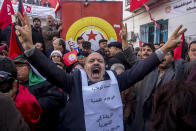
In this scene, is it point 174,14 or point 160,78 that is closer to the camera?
point 160,78

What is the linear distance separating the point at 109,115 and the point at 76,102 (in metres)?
0.36

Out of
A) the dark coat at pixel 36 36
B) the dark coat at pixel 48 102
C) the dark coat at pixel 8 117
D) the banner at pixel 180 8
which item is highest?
the banner at pixel 180 8

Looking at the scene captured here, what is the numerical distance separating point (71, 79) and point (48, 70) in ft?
0.87

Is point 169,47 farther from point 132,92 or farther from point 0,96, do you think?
point 0,96

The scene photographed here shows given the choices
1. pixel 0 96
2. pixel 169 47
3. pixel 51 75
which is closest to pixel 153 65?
pixel 169 47

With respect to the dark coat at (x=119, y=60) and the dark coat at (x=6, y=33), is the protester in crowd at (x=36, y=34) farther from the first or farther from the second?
the dark coat at (x=119, y=60)

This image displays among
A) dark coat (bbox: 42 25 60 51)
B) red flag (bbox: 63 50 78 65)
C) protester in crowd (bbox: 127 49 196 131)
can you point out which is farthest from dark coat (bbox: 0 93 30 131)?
dark coat (bbox: 42 25 60 51)

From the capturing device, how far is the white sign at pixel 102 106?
178cm

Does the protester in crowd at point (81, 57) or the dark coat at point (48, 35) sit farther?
the dark coat at point (48, 35)

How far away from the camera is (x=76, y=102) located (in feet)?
5.81

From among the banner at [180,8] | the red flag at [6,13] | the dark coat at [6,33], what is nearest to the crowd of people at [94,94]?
the red flag at [6,13]

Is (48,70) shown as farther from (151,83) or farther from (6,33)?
(6,33)

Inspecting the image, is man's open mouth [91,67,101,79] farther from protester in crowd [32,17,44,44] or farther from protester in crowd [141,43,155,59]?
protester in crowd [32,17,44,44]

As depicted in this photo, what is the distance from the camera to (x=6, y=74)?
4.57 feet
